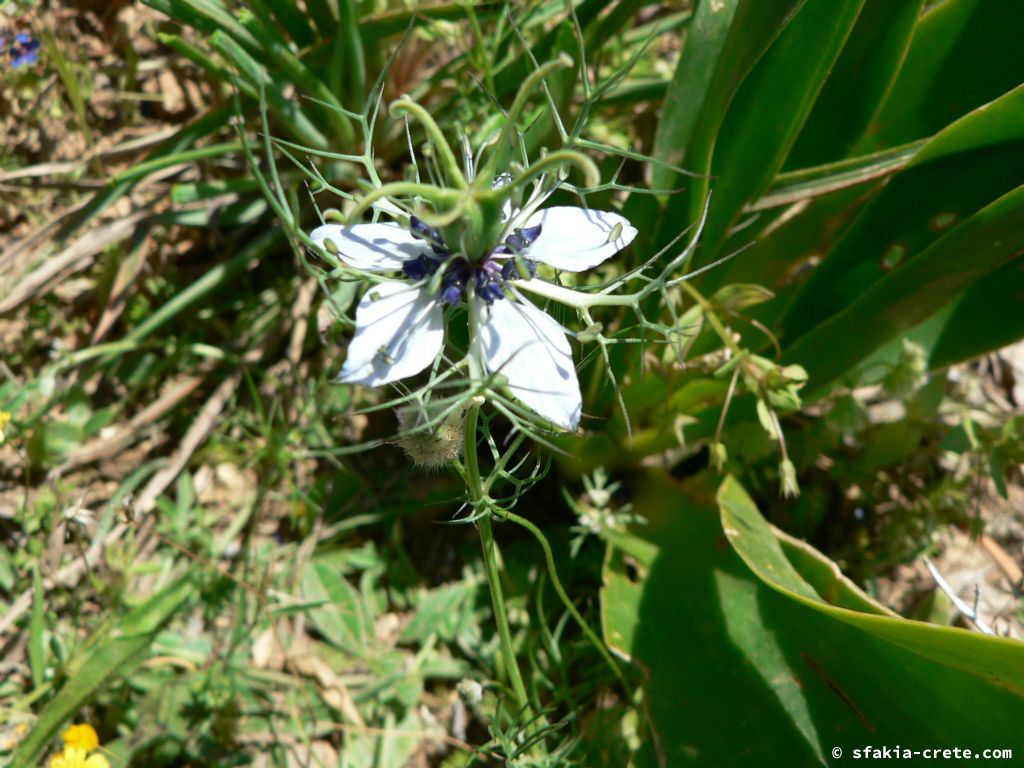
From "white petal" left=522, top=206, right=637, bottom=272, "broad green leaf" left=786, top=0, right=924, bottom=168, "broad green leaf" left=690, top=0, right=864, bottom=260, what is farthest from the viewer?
"broad green leaf" left=786, top=0, right=924, bottom=168

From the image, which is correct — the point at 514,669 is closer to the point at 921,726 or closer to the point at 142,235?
the point at 921,726

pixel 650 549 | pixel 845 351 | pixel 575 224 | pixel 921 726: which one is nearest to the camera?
pixel 575 224

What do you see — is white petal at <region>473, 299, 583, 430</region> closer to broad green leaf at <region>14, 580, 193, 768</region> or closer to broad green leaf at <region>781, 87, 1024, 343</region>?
broad green leaf at <region>781, 87, 1024, 343</region>

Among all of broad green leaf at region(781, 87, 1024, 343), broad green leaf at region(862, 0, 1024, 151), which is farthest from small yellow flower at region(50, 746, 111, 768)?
broad green leaf at region(862, 0, 1024, 151)

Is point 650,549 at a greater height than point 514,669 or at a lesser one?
greater

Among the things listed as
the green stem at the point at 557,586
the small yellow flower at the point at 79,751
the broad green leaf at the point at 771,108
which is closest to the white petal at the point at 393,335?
the green stem at the point at 557,586

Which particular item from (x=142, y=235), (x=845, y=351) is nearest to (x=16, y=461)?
(x=142, y=235)

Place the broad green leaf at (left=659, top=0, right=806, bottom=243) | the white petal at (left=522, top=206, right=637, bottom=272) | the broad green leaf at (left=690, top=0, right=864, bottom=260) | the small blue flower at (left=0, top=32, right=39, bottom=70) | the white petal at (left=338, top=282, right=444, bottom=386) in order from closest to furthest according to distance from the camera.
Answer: the white petal at (left=338, top=282, right=444, bottom=386)
the white petal at (left=522, top=206, right=637, bottom=272)
the broad green leaf at (left=659, top=0, right=806, bottom=243)
the broad green leaf at (left=690, top=0, right=864, bottom=260)
the small blue flower at (left=0, top=32, right=39, bottom=70)
